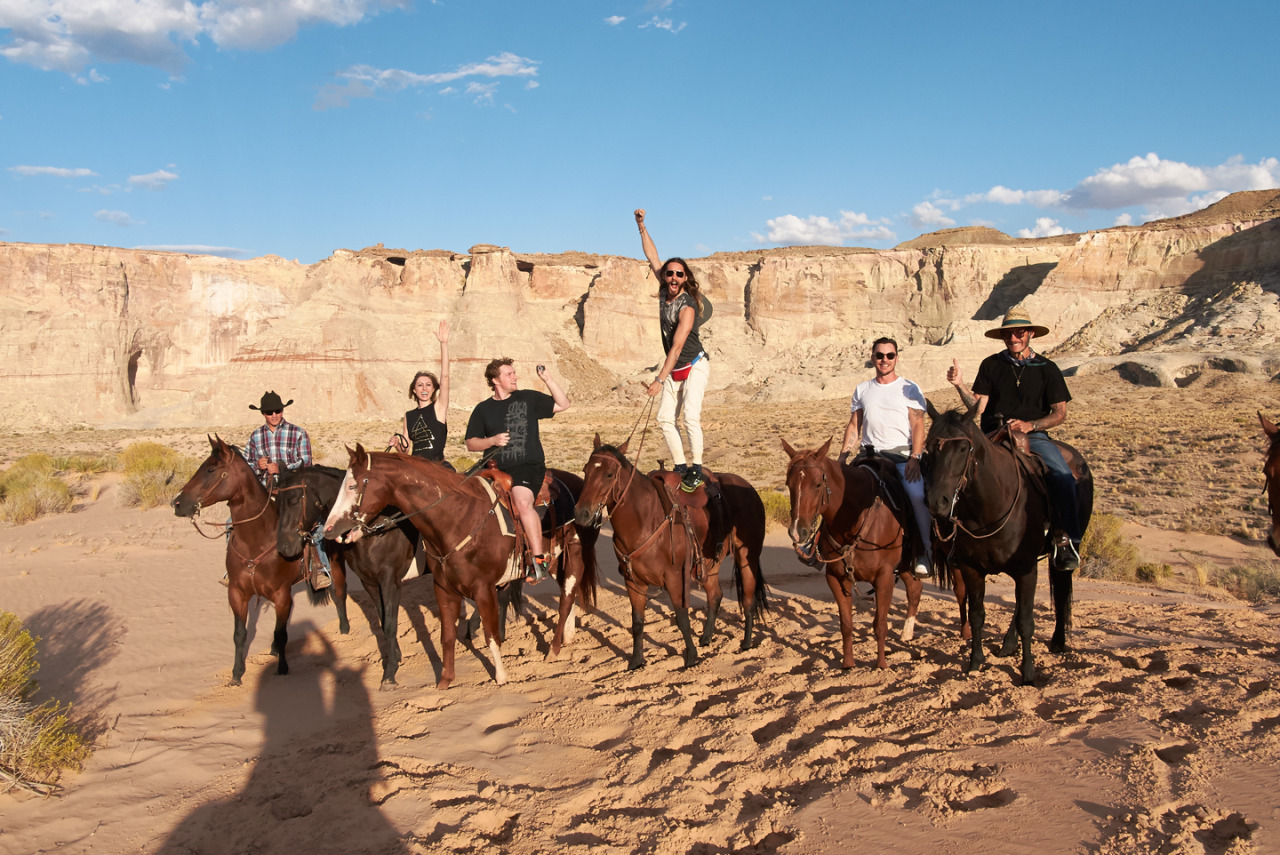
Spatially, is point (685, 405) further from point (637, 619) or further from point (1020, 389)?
point (1020, 389)

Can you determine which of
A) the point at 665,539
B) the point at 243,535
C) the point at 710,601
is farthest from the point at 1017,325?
the point at 243,535

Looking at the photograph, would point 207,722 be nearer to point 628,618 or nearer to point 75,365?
point 628,618

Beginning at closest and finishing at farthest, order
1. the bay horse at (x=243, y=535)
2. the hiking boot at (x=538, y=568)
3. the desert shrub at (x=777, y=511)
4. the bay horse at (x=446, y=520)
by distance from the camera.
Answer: the bay horse at (x=446, y=520), the bay horse at (x=243, y=535), the hiking boot at (x=538, y=568), the desert shrub at (x=777, y=511)

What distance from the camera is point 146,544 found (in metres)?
12.8

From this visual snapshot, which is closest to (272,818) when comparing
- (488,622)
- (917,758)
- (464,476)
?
(488,622)

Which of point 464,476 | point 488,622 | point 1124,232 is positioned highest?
point 1124,232

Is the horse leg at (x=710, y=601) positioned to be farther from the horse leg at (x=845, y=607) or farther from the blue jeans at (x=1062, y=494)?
the blue jeans at (x=1062, y=494)

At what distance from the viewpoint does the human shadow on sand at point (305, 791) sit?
14.5 ft

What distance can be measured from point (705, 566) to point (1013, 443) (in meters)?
3.14

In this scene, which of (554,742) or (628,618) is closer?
(554,742)

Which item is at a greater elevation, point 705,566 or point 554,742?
point 705,566

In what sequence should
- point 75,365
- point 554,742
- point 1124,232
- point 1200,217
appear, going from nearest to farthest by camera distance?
1. point 554,742
2. point 75,365
3. point 1124,232
4. point 1200,217

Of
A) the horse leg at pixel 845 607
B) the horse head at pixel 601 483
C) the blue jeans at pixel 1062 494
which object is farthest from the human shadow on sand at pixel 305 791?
the blue jeans at pixel 1062 494

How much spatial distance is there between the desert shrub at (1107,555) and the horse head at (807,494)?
710cm
